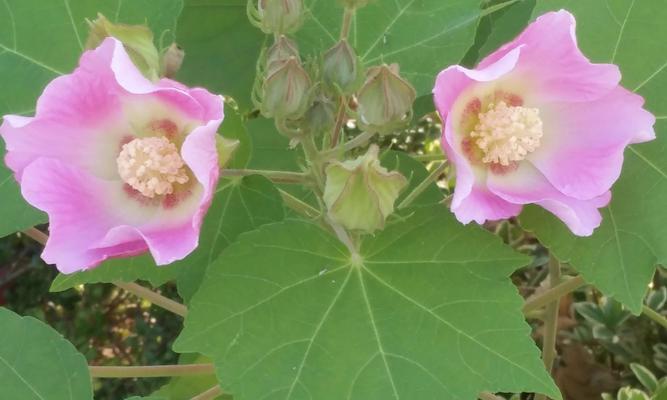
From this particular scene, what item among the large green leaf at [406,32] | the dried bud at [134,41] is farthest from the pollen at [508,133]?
the dried bud at [134,41]

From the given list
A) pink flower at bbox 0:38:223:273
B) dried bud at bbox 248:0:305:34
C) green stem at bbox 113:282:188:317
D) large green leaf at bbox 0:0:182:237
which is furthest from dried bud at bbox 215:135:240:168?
green stem at bbox 113:282:188:317

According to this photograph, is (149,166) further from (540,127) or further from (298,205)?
(540,127)

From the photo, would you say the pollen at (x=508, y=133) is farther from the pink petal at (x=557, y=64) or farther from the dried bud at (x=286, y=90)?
the dried bud at (x=286, y=90)

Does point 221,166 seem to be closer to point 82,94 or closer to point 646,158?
point 82,94

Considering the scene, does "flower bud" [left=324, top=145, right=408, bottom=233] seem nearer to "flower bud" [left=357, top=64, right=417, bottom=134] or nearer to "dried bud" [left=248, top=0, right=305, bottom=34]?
"flower bud" [left=357, top=64, right=417, bottom=134]

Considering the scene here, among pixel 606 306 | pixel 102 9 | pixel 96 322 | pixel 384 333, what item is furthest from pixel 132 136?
pixel 96 322

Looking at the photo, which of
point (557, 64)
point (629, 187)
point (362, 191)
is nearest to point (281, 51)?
point (362, 191)
